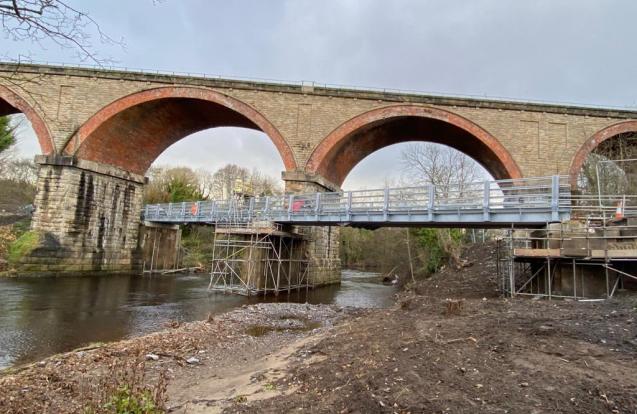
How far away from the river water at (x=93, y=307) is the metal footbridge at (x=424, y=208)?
3.56m

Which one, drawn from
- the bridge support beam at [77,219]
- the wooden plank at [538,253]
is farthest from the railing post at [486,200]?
the bridge support beam at [77,219]

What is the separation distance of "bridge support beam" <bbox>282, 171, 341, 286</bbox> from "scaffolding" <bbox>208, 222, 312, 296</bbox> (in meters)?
0.70

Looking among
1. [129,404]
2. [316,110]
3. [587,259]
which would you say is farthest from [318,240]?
[129,404]

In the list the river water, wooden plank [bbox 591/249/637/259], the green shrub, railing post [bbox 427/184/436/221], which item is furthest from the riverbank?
railing post [bbox 427/184/436/221]

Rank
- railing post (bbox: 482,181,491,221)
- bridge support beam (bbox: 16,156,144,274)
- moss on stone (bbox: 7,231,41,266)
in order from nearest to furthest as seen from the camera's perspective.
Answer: railing post (bbox: 482,181,491,221)
moss on stone (bbox: 7,231,41,266)
bridge support beam (bbox: 16,156,144,274)

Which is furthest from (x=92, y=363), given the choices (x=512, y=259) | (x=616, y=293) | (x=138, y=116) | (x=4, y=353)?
(x=138, y=116)

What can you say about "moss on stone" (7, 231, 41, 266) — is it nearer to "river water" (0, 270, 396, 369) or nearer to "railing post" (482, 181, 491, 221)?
"river water" (0, 270, 396, 369)

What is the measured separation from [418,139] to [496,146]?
5.98 m

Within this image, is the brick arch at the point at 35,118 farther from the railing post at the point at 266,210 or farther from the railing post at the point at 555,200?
the railing post at the point at 555,200

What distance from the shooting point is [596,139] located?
66.5 feet

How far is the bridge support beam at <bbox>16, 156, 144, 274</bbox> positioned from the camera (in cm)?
1998

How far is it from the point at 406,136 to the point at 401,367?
72.1 feet

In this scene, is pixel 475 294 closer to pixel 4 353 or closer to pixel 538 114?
pixel 538 114

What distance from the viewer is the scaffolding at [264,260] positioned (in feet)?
57.8
